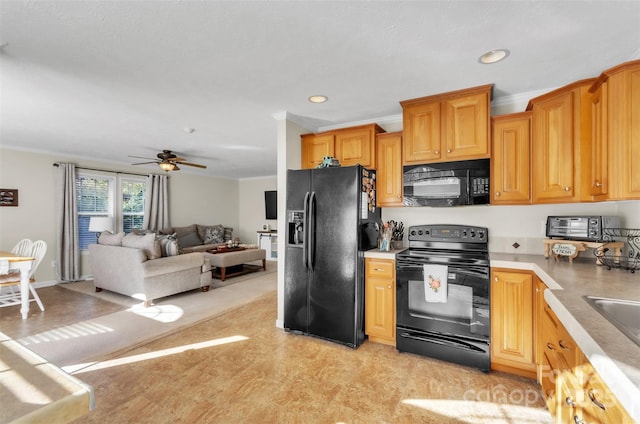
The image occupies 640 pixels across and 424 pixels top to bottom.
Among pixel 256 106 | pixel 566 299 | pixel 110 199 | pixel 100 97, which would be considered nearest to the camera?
pixel 566 299

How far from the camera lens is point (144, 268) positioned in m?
4.01

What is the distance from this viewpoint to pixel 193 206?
7617mm

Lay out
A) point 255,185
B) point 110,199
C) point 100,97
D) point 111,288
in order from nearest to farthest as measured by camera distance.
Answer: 1. point 100,97
2. point 111,288
3. point 110,199
4. point 255,185

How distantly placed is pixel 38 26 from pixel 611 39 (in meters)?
3.41

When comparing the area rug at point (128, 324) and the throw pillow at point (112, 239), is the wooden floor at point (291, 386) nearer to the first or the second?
the area rug at point (128, 324)

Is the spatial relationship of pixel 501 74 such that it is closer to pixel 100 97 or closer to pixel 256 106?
pixel 256 106

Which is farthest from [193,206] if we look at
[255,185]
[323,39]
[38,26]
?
[323,39]

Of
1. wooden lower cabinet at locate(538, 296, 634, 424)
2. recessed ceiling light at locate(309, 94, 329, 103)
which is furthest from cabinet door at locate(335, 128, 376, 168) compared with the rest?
wooden lower cabinet at locate(538, 296, 634, 424)

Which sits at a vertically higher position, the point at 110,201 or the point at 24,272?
the point at 110,201

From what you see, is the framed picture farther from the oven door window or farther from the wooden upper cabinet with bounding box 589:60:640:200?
the wooden upper cabinet with bounding box 589:60:640:200

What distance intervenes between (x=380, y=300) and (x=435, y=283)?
58 cm

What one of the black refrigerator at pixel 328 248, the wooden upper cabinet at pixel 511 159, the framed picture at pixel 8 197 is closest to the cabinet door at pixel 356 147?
the black refrigerator at pixel 328 248

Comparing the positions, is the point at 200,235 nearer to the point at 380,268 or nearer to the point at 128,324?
the point at 128,324

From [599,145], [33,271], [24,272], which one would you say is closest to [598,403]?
[599,145]
